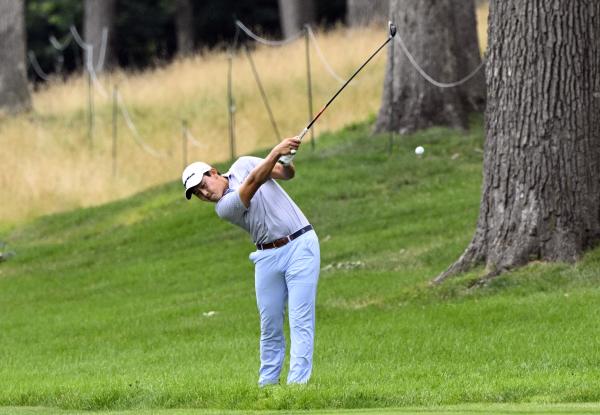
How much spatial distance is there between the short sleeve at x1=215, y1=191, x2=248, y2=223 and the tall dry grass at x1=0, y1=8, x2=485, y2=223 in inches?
645

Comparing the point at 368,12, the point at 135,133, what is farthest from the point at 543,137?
the point at 368,12

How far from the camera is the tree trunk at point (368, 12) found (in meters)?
34.1

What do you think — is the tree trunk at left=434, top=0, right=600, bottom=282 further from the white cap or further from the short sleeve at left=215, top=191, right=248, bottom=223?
the white cap

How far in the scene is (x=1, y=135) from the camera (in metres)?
32.5

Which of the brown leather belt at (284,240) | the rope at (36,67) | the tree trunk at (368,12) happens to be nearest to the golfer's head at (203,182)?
the brown leather belt at (284,240)

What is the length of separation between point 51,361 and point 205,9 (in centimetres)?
3886

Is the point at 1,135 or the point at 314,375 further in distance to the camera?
the point at 1,135

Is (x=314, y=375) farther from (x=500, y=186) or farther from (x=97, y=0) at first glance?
(x=97, y=0)

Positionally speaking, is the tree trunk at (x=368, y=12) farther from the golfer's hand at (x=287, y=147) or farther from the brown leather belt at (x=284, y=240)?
the golfer's hand at (x=287, y=147)

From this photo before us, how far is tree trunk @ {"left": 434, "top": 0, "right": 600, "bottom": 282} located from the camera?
46.4 ft

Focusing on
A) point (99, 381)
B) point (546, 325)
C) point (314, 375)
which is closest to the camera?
point (314, 375)

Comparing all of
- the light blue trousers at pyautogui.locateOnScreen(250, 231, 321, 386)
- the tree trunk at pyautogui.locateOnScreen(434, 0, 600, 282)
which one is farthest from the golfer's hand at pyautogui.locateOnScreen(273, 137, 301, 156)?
the tree trunk at pyautogui.locateOnScreen(434, 0, 600, 282)

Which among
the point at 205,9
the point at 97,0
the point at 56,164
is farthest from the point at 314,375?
the point at 205,9

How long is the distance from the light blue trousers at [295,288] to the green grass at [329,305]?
0.29 meters
